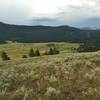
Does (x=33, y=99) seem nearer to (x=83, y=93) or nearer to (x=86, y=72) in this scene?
(x=83, y=93)

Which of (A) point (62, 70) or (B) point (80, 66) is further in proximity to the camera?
(B) point (80, 66)

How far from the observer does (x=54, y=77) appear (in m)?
12.3

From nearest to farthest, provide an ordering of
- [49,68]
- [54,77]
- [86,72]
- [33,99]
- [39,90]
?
[33,99], [39,90], [54,77], [86,72], [49,68]

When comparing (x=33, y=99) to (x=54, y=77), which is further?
(x=54, y=77)

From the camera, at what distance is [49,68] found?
1408 cm

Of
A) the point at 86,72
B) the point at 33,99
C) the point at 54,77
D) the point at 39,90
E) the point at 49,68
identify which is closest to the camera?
the point at 33,99

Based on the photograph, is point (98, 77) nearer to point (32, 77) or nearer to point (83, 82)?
point (83, 82)

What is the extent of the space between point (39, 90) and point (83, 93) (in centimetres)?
169

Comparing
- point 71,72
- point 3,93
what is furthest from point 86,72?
point 3,93

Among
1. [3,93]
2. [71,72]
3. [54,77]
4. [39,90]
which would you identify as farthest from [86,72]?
[3,93]

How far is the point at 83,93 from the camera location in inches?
428

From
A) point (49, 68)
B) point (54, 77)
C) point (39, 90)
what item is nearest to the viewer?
point (39, 90)

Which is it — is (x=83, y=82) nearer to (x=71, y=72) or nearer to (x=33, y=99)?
(x=71, y=72)

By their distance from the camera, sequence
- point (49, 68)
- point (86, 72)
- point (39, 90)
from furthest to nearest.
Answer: point (49, 68), point (86, 72), point (39, 90)
